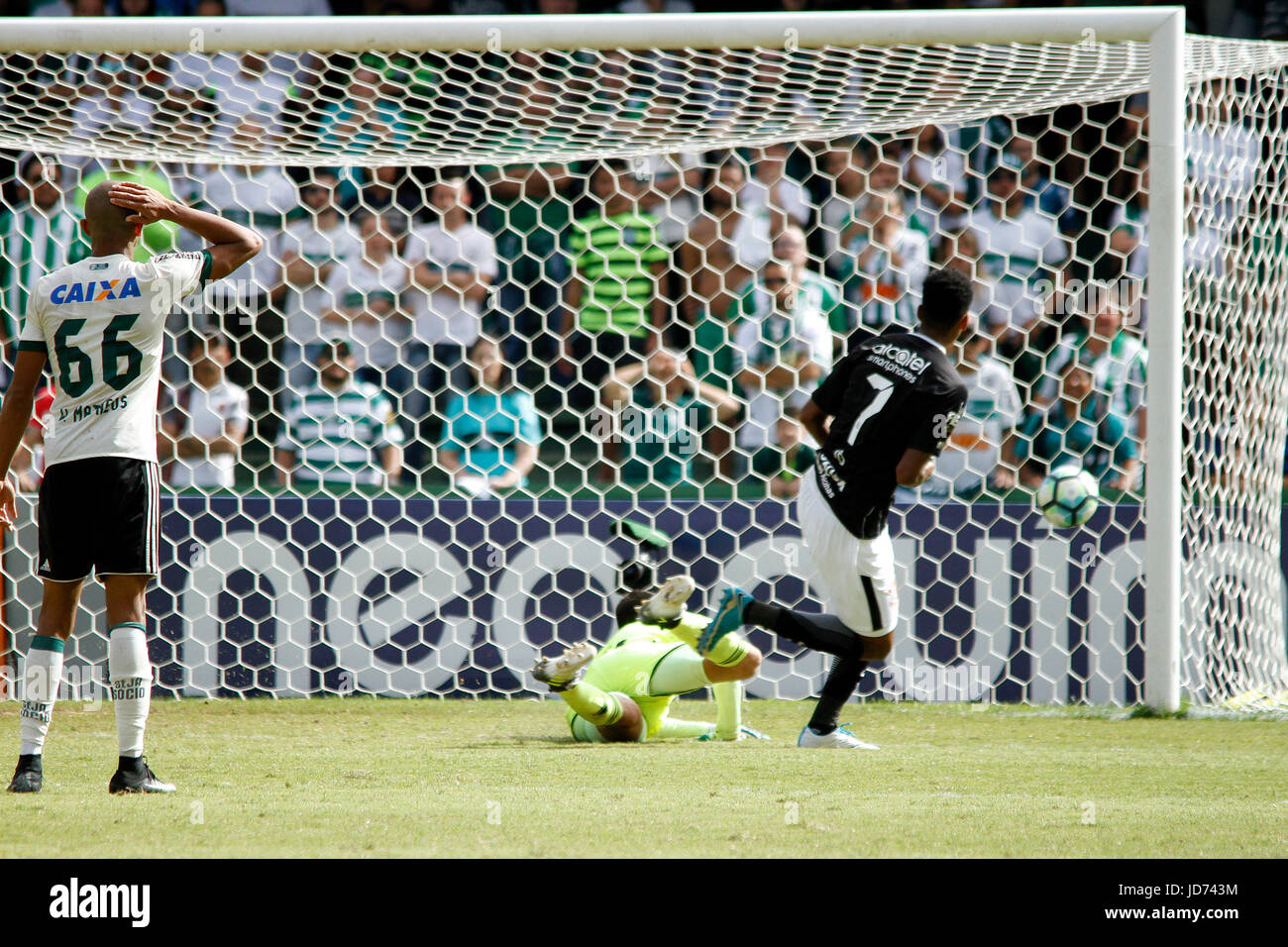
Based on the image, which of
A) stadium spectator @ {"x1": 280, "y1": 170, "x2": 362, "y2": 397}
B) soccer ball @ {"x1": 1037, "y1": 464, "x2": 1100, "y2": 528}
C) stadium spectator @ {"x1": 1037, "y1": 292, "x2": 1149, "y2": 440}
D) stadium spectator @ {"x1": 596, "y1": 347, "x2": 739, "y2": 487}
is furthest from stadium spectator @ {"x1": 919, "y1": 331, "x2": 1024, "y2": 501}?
stadium spectator @ {"x1": 280, "y1": 170, "x2": 362, "y2": 397}

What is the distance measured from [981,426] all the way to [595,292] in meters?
1.96

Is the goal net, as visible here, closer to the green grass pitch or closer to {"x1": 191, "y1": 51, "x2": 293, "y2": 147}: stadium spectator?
{"x1": 191, "y1": 51, "x2": 293, "y2": 147}: stadium spectator

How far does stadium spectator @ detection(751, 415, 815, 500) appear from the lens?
6016 millimetres

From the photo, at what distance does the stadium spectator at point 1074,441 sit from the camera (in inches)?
240

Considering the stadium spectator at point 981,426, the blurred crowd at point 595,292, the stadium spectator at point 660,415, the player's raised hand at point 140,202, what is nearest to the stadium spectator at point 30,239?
the blurred crowd at point 595,292

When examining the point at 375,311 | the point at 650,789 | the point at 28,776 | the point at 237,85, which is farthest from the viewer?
the point at 375,311

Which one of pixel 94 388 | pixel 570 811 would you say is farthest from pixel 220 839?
pixel 94 388

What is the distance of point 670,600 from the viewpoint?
4.19 metres

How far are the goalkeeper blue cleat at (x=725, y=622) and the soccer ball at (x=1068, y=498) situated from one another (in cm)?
167

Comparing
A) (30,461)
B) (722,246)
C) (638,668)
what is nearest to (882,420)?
(638,668)

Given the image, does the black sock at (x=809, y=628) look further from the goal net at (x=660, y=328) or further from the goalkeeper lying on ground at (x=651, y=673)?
the goal net at (x=660, y=328)

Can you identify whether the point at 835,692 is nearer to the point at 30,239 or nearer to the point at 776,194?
the point at 776,194

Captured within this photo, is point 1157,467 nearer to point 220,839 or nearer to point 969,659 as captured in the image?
point 969,659

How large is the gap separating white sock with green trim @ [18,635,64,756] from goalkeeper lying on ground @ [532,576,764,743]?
4.36 feet
